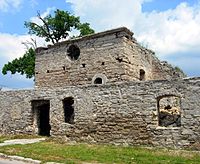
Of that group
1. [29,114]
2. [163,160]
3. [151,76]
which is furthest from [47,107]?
[163,160]

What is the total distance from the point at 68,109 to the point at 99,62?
4373 mm

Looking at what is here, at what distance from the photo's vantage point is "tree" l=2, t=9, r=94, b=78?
38.0 meters

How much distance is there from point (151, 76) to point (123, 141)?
10.2 metres

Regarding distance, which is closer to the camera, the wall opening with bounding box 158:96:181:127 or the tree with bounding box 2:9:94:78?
the wall opening with bounding box 158:96:181:127

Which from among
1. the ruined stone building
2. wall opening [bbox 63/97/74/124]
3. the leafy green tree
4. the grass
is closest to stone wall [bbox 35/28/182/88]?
the ruined stone building

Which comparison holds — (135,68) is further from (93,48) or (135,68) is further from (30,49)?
(30,49)

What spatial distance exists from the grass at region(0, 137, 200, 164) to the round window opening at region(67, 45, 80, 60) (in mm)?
8898

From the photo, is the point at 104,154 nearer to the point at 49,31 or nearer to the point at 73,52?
the point at 73,52

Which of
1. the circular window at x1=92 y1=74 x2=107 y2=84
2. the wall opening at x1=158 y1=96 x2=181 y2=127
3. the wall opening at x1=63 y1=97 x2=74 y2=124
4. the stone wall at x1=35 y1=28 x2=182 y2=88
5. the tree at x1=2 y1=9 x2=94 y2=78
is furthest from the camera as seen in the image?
the tree at x1=2 y1=9 x2=94 y2=78

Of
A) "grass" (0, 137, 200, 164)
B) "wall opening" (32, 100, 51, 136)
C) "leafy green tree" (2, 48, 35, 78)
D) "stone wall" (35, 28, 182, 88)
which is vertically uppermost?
"leafy green tree" (2, 48, 35, 78)

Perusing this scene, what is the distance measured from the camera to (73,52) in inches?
891

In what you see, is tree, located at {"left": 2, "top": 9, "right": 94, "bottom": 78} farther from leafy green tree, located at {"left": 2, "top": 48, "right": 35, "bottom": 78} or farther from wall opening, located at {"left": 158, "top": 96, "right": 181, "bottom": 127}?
wall opening, located at {"left": 158, "top": 96, "right": 181, "bottom": 127}

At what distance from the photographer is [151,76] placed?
79.8ft

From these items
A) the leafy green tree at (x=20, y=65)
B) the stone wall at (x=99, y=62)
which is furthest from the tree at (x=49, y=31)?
the stone wall at (x=99, y=62)
